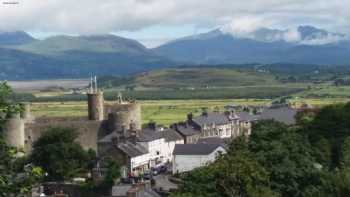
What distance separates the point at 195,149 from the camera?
53.2 meters

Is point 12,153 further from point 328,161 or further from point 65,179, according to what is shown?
point 65,179

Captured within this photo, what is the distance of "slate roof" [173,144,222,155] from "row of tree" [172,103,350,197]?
1351cm

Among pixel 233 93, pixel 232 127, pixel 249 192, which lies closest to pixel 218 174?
pixel 249 192

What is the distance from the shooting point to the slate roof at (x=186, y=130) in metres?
71.2

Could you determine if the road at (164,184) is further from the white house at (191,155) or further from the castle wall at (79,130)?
the castle wall at (79,130)

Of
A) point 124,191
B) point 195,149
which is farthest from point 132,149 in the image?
point 124,191

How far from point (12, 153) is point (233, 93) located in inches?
6866

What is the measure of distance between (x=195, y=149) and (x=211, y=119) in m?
26.3

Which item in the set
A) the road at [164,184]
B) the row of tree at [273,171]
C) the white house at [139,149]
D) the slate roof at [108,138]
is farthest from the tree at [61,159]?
the row of tree at [273,171]

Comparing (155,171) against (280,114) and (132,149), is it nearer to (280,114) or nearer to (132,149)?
(132,149)

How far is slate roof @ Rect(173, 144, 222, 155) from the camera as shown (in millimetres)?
52537

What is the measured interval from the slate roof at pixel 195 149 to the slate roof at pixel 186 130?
16955 millimetres

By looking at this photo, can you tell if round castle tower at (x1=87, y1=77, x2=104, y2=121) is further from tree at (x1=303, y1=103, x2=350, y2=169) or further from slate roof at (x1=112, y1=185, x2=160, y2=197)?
slate roof at (x1=112, y1=185, x2=160, y2=197)

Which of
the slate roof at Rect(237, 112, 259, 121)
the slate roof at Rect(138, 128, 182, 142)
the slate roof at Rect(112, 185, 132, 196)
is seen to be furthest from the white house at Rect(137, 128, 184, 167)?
the slate roof at Rect(112, 185, 132, 196)
